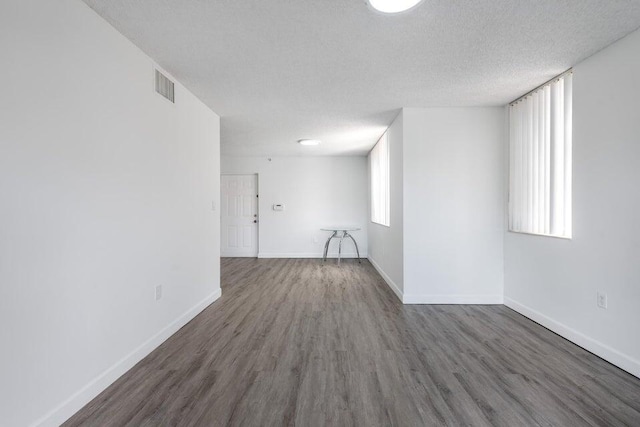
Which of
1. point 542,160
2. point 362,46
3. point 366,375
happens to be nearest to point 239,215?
point 362,46

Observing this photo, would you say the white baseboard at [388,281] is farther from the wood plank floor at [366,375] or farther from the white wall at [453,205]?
the wood plank floor at [366,375]

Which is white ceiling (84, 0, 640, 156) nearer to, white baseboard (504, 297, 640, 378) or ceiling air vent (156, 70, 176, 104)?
ceiling air vent (156, 70, 176, 104)

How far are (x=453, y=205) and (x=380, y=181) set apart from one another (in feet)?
6.09

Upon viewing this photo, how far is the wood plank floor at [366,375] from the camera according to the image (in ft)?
5.38

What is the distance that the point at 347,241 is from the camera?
22.6 ft

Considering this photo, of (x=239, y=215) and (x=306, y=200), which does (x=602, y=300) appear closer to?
(x=306, y=200)

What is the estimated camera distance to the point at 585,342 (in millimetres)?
2418

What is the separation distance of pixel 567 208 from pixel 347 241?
14.9 feet

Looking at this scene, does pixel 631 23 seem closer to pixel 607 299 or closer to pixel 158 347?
pixel 607 299

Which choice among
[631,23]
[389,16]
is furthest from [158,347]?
[631,23]

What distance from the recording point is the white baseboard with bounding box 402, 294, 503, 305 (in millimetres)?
3561

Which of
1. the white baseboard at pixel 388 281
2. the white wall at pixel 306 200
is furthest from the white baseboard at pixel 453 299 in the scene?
the white wall at pixel 306 200

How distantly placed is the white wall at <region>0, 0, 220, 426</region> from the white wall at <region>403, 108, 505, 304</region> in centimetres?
261

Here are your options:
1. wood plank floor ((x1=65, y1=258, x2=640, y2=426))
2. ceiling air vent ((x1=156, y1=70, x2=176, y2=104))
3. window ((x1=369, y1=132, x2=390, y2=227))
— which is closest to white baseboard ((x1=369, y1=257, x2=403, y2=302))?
wood plank floor ((x1=65, y1=258, x2=640, y2=426))
